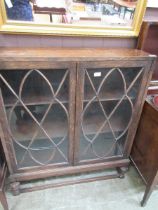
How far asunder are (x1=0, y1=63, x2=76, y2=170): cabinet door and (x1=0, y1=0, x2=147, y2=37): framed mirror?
31 centimetres

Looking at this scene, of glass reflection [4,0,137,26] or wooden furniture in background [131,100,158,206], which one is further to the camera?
wooden furniture in background [131,100,158,206]

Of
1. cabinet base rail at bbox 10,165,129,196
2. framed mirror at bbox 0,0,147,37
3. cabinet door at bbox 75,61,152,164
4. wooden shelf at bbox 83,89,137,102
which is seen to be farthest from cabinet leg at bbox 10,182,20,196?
framed mirror at bbox 0,0,147,37

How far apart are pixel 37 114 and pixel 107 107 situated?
462 millimetres

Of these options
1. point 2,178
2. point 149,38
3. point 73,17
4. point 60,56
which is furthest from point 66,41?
point 2,178

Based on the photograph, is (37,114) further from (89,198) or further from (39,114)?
(89,198)

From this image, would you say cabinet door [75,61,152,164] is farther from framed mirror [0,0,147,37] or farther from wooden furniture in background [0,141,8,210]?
wooden furniture in background [0,141,8,210]

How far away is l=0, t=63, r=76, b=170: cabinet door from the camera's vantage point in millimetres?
992

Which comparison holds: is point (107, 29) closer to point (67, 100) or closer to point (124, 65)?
point (124, 65)

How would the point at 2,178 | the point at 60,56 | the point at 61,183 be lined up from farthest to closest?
the point at 61,183 < the point at 2,178 < the point at 60,56

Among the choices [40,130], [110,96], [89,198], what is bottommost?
[89,198]

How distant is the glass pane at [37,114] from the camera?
39.3 inches

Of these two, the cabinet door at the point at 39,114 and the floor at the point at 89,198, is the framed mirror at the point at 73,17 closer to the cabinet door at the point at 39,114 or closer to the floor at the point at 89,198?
the cabinet door at the point at 39,114

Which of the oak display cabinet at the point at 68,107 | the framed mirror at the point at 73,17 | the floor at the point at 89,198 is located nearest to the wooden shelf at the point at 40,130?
the oak display cabinet at the point at 68,107

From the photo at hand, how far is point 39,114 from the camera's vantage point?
1.13m
